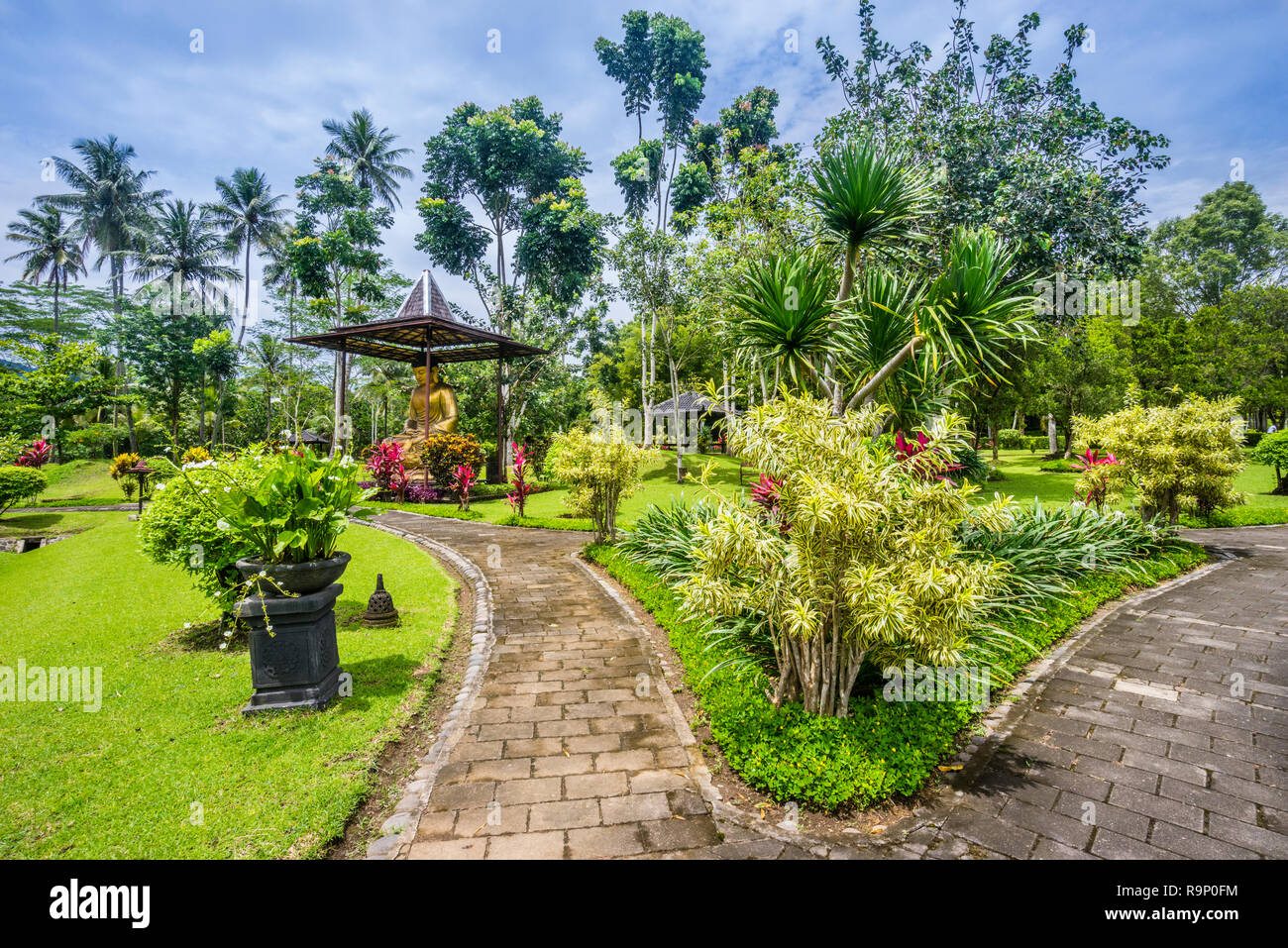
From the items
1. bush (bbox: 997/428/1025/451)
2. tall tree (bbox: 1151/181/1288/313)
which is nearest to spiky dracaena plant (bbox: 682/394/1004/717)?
bush (bbox: 997/428/1025/451)

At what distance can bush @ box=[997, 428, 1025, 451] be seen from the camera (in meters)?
37.2

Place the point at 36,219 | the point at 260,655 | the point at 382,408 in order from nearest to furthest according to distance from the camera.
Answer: the point at 260,655 → the point at 36,219 → the point at 382,408

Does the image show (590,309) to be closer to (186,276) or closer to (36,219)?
(186,276)

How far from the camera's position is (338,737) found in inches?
153

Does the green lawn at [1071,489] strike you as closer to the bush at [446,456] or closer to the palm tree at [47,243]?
the bush at [446,456]

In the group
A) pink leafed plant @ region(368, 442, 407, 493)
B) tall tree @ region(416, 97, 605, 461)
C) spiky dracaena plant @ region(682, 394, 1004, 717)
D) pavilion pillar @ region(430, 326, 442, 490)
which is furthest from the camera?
tall tree @ region(416, 97, 605, 461)

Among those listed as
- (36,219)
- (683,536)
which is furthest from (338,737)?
(36,219)

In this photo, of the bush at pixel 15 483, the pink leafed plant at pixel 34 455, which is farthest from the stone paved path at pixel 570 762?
the pink leafed plant at pixel 34 455

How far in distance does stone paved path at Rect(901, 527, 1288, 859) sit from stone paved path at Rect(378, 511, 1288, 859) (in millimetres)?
13

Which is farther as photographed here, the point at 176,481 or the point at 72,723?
the point at 176,481

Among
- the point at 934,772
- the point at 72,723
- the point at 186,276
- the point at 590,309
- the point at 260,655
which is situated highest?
the point at 186,276

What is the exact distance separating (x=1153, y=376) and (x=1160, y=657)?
2504cm

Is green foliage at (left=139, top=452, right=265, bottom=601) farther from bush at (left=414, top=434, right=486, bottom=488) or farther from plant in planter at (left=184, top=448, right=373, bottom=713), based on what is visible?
bush at (left=414, top=434, right=486, bottom=488)

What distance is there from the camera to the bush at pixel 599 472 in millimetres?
10195
